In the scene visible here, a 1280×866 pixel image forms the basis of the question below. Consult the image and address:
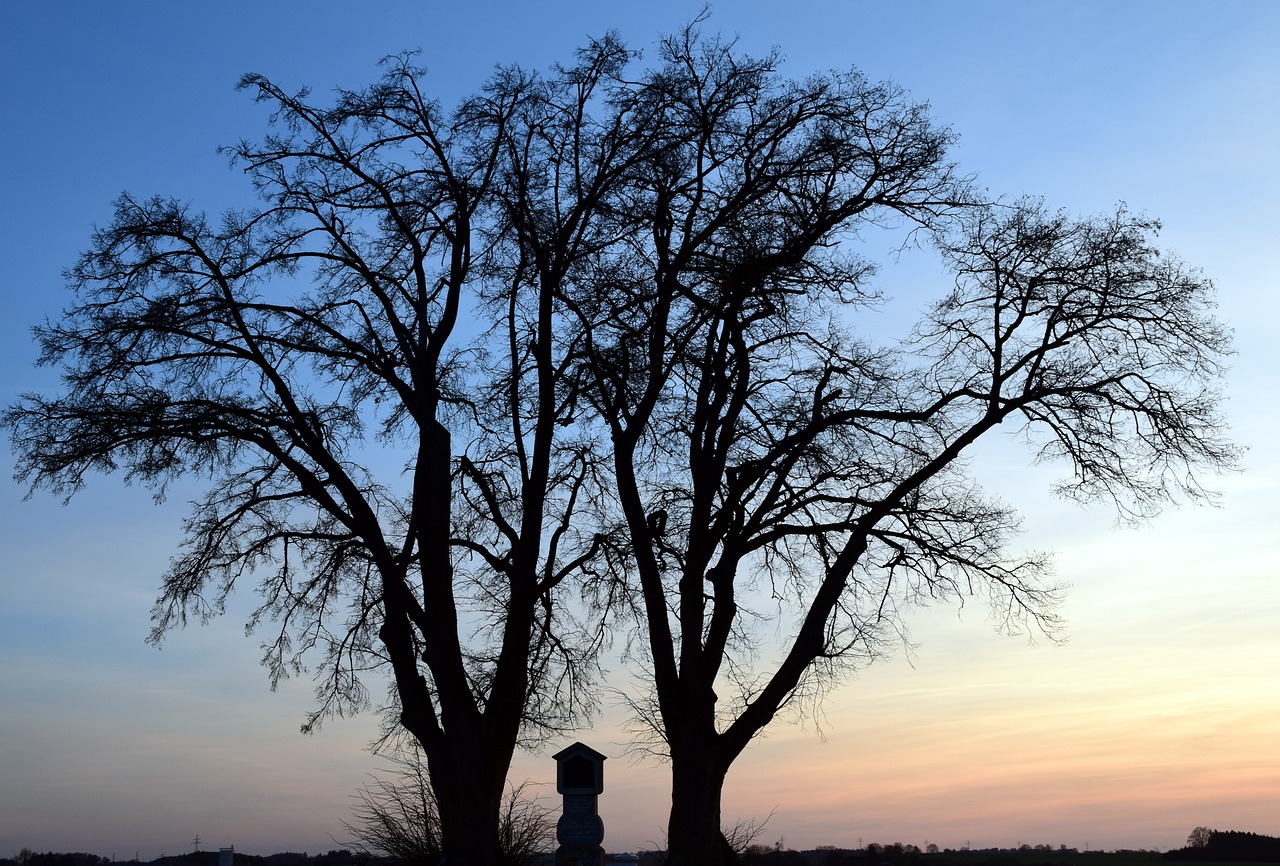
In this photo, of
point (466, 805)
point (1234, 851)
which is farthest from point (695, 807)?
point (1234, 851)

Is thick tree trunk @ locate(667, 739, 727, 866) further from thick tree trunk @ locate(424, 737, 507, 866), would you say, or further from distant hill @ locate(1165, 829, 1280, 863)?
distant hill @ locate(1165, 829, 1280, 863)

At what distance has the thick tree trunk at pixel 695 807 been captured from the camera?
15.4 metres

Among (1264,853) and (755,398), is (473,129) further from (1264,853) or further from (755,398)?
(1264,853)

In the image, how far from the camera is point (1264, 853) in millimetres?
52219

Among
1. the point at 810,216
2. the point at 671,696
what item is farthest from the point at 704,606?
the point at 810,216

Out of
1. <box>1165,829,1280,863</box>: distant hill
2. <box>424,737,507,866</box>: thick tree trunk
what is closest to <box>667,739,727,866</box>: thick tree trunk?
<box>424,737,507,866</box>: thick tree trunk

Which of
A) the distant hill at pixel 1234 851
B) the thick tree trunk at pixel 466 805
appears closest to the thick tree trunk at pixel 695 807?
the thick tree trunk at pixel 466 805

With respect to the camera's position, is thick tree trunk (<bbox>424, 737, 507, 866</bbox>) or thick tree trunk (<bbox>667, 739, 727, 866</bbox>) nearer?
thick tree trunk (<bbox>667, 739, 727, 866</bbox>)

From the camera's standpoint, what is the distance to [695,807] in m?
15.6

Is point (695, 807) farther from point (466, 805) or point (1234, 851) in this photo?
point (1234, 851)

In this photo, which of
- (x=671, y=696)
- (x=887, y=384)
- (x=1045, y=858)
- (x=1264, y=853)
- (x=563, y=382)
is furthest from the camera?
(x=1045, y=858)

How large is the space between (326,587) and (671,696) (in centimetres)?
633

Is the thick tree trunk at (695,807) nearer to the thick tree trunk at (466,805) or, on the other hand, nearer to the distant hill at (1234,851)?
the thick tree trunk at (466,805)

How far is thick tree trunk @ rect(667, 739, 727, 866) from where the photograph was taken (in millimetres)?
15438
